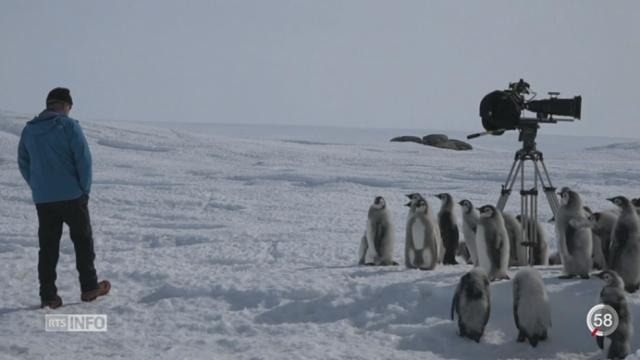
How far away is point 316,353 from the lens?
5.33m

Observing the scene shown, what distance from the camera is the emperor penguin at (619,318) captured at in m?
5.43

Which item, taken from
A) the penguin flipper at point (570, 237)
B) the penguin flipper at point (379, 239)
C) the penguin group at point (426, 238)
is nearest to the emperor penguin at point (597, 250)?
the penguin flipper at point (570, 237)

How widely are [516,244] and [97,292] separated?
400 cm

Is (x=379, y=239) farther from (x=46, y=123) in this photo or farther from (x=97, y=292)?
(x=46, y=123)

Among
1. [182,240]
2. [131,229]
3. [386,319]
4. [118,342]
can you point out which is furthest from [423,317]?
[131,229]

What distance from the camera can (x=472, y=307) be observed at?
5859 millimetres

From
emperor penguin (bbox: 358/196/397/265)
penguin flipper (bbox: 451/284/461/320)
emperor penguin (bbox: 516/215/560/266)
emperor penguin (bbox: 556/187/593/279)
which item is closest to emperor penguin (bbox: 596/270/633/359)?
penguin flipper (bbox: 451/284/461/320)

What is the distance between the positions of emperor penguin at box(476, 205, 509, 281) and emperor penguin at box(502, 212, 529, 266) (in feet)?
2.45

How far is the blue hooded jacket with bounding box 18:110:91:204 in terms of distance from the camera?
20.7ft

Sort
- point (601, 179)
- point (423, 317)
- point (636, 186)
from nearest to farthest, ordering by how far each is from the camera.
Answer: point (423, 317) → point (636, 186) → point (601, 179)

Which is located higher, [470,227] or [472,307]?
[470,227]

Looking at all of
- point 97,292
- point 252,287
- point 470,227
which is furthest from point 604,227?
point 97,292

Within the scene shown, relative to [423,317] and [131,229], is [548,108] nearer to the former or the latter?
[423,317]

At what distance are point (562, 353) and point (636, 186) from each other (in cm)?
1335
